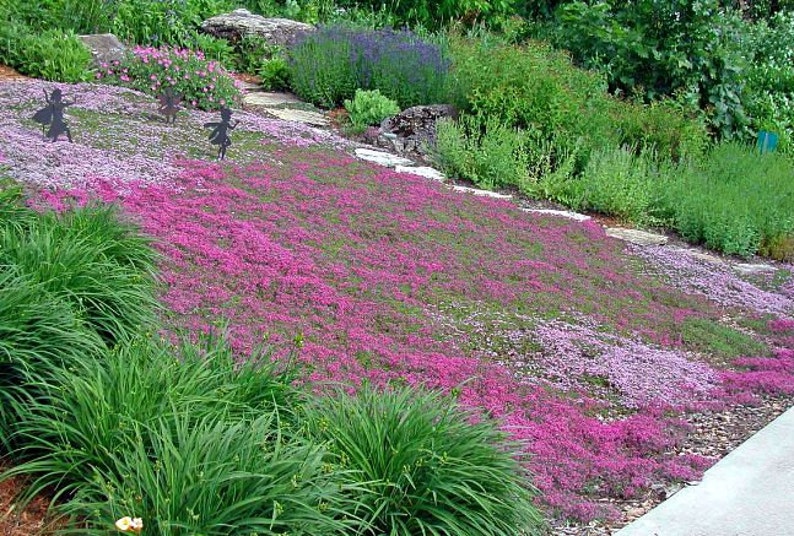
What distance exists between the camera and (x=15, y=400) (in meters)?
3.74

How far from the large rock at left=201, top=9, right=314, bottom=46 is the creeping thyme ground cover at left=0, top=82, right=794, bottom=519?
14.8ft

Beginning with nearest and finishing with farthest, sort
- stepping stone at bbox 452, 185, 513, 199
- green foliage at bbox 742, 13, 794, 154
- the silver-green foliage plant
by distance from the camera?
stepping stone at bbox 452, 185, 513, 199 → the silver-green foliage plant → green foliage at bbox 742, 13, 794, 154

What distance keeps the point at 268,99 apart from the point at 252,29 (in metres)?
2.05

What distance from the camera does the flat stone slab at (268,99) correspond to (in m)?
11.2

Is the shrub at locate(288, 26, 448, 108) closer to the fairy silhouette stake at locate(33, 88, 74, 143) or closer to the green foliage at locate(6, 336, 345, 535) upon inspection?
the fairy silhouette stake at locate(33, 88, 74, 143)

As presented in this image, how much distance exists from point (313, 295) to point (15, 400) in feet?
7.90

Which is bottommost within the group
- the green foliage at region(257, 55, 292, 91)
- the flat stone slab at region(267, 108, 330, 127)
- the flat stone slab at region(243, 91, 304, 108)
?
the flat stone slab at region(267, 108, 330, 127)

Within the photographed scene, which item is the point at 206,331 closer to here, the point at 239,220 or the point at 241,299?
the point at 241,299

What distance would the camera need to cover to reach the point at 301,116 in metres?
10.8

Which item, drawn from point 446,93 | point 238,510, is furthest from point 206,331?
point 446,93

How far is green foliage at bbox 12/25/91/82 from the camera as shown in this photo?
31.2 ft

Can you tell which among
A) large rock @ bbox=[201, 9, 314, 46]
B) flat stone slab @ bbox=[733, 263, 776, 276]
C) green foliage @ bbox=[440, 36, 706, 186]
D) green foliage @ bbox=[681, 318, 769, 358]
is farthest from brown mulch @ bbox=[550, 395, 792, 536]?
large rock @ bbox=[201, 9, 314, 46]

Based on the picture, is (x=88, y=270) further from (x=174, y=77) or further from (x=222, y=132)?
(x=174, y=77)

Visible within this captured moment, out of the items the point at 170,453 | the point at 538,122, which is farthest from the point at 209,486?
the point at 538,122
